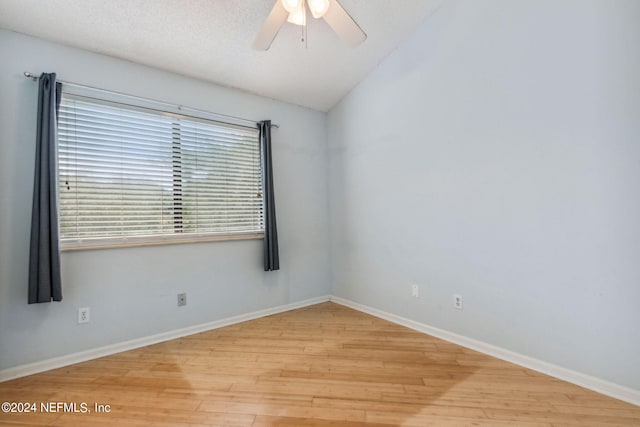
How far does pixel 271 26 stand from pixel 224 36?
0.86 m

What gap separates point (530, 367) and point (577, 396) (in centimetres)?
32

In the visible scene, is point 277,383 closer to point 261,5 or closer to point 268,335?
point 268,335

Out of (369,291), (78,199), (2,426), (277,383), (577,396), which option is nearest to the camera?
(2,426)

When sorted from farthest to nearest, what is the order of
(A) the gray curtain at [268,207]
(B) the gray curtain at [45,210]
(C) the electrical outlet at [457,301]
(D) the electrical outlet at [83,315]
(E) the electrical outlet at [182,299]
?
(A) the gray curtain at [268,207] → (E) the electrical outlet at [182,299] → (C) the electrical outlet at [457,301] → (D) the electrical outlet at [83,315] → (B) the gray curtain at [45,210]

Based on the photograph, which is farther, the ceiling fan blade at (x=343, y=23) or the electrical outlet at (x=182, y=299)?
the electrical outlet at (x=182, y=299)

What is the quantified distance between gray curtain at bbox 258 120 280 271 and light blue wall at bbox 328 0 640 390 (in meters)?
1.11

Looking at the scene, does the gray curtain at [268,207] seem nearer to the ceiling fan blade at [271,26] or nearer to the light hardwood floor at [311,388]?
the light hardwood floor at [311,388]

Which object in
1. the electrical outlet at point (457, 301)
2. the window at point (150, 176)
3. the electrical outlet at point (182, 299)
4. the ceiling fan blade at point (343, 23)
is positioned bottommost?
the electrical outlet at point (457, 301)

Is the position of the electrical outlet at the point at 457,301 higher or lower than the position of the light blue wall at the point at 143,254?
lower

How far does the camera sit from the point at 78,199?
2.34 m

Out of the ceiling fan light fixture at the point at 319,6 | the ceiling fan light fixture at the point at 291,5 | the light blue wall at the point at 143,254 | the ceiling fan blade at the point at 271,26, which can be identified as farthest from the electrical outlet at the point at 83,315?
the ceiling fan light fixture at the point at 319,6

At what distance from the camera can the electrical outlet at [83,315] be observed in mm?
2305

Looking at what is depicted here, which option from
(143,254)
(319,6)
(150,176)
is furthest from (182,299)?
(319,6)

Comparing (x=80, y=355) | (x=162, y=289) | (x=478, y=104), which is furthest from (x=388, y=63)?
(x=80, y=355)
